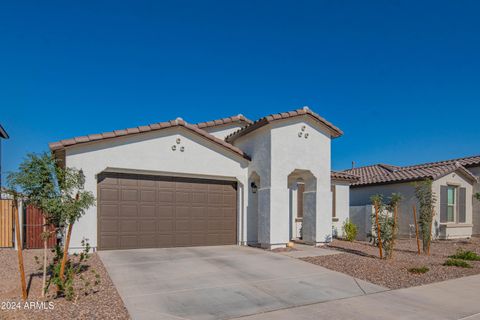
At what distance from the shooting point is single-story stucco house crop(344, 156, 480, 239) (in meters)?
17.6

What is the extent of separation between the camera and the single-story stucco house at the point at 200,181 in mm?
10945

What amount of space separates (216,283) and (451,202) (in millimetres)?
16222

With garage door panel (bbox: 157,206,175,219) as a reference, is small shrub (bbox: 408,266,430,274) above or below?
below

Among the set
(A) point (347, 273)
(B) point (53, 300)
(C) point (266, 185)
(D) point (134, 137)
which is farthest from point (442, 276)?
(D) point (134, 137)

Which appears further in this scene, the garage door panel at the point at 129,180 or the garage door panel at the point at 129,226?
the garage door panel at the point at 129,180

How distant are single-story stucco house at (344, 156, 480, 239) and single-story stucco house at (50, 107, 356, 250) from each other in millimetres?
5590

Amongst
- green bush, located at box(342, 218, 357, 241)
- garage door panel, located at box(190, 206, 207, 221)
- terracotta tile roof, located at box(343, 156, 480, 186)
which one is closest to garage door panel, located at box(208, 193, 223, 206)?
garage door panel, located at box(190, 206, 207, 221)

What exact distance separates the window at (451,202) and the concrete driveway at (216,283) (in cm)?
1239

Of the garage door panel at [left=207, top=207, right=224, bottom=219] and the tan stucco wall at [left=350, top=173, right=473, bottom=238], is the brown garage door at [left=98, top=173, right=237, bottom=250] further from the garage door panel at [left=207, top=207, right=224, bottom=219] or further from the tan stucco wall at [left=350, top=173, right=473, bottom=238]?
the tan stucco wall at [left=350, top=173, right=473, bottom=238]

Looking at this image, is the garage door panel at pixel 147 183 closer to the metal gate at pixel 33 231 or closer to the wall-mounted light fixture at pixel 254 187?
the metal gate at pixel 33 231

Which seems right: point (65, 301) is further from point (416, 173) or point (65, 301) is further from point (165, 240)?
point (416, 173)

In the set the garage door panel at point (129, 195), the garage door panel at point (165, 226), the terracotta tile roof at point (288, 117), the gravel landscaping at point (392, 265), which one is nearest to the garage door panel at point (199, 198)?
the garage door panel at point (165, 226)

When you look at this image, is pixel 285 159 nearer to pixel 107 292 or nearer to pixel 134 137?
pixel 134 137

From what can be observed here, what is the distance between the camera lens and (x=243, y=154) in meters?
13.2
